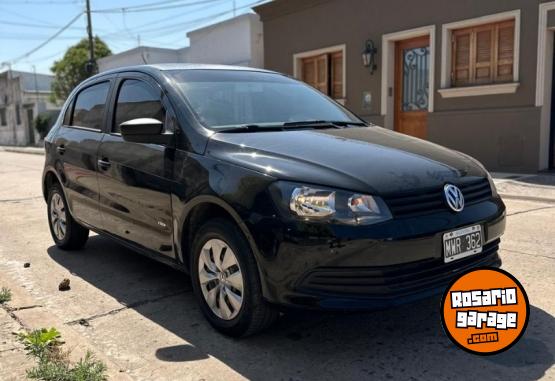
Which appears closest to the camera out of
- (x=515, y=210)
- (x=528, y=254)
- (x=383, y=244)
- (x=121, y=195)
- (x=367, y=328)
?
(x=383, y=244)

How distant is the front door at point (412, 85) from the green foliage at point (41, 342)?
10228 mm

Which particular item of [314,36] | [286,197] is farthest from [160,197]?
[314,36]

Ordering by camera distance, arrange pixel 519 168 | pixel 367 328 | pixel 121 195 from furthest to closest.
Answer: pixel 519 168, pixel 121 195, pixel 367 328

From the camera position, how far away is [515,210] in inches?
276

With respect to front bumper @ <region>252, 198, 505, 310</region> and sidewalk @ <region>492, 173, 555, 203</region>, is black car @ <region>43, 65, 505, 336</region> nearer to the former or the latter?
front bumper @ <region>252, 198, 505, 310</region>

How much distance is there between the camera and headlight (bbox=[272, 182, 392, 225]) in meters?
2.71

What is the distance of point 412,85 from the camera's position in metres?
12.5

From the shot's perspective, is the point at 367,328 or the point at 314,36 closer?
the point at 367,328

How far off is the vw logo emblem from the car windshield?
128cm

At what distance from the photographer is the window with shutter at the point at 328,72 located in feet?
46.6

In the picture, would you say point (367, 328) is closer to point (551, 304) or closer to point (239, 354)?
point (239, 354)

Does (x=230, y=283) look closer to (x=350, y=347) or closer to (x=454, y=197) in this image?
(x=350, y=347)

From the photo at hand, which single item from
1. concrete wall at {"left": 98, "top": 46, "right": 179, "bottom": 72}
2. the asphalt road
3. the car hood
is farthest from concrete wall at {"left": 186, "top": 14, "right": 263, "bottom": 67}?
the car hood

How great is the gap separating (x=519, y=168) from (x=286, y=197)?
891 centimetres
